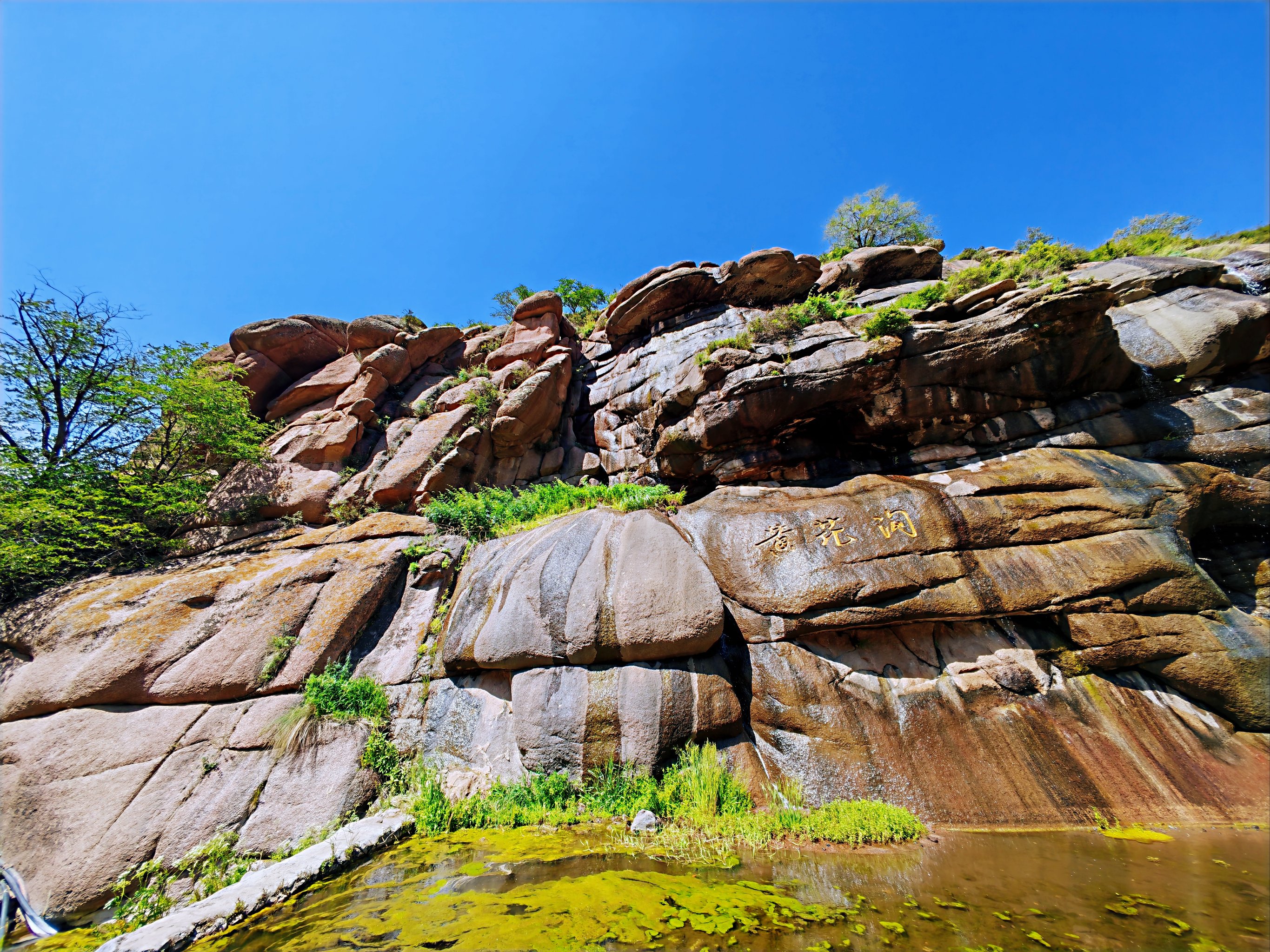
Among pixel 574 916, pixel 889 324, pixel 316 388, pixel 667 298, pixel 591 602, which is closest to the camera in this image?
pixel 574 916

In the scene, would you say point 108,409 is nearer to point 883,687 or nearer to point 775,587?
point 775,587

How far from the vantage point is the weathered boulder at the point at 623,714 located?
6363 millimetres

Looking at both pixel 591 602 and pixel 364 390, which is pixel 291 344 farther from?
pixel 591 602

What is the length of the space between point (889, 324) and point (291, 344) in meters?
18.2

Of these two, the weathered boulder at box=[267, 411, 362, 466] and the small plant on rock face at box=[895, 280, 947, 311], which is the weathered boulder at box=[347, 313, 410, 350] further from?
the small plant on rock face at box=[895, 280, 947, 311]

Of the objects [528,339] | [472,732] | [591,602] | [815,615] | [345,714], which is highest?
[528,339]

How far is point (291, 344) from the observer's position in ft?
50.1

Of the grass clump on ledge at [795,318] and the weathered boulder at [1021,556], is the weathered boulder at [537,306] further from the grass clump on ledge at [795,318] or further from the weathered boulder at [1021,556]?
the weathered boulder at [1021,556]

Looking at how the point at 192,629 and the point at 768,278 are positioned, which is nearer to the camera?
the point at 192,629

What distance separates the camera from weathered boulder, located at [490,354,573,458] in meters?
13.4

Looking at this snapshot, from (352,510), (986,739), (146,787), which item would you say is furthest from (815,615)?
(352,510)

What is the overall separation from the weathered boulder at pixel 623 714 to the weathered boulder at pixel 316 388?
13126mm

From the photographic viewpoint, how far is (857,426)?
9477 millimetres

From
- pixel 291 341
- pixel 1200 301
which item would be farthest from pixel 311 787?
pixel 1200 301
